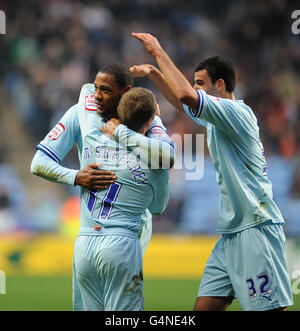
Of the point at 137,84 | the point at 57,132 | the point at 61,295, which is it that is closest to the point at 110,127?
the point at 57,132

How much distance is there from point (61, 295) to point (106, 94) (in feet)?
17.1

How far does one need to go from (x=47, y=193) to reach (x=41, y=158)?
9.16 meters

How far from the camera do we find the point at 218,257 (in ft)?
14.1

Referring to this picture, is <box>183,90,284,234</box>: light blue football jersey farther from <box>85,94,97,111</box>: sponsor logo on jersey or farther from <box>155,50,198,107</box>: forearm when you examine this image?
<box>85,94,97,111</box>: sponsor logo on jersey

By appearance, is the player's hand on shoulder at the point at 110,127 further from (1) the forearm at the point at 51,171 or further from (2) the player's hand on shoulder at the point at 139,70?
(2) the player's hand on shoulder at the point at 139,70

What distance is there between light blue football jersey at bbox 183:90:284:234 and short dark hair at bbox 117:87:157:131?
52 centimetres

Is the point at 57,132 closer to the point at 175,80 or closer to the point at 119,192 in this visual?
the point at 119,192

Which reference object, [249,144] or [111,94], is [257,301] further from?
[111,94]

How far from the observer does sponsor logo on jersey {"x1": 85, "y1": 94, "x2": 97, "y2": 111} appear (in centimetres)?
390

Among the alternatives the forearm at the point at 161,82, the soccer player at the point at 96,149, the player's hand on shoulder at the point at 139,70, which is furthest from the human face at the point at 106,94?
the forearm at the point at 161,82

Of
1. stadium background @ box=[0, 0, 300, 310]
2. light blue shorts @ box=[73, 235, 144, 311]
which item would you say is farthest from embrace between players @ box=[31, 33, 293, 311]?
stadium background @ box=[0, 0, 300, 310]

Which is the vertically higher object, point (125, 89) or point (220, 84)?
point (220, 84)

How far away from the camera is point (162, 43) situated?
15.1m

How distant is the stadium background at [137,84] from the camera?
11.2 metres
